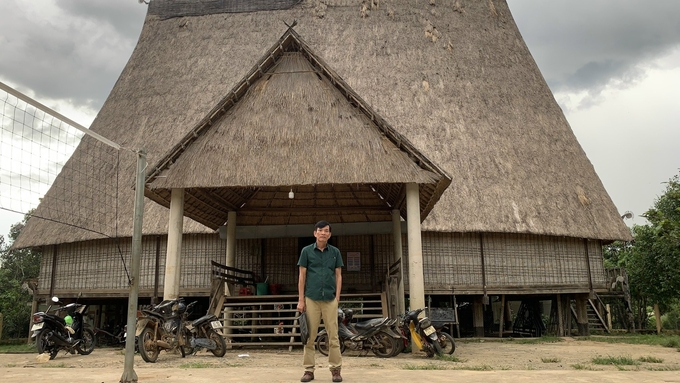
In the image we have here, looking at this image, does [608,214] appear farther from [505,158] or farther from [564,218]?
[505,158]

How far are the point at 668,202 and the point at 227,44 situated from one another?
54.4ft

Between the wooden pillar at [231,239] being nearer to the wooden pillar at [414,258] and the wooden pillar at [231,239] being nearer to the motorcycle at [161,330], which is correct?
the motorcycle at [161,330]

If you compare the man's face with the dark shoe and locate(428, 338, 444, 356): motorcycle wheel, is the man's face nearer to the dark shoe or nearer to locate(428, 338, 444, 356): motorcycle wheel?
the dark shoe

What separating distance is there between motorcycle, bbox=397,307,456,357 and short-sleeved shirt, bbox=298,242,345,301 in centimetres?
274

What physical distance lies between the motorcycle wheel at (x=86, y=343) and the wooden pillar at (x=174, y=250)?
196cm

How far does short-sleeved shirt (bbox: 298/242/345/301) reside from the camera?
5.35 m

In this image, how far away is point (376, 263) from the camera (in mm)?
13320

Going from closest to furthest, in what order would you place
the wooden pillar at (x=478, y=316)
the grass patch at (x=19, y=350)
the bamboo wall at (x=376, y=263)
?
1. the grass patch at (x=19, y=350)
2. the bamboo wall at (x=376, y=263)
3. the wooden pillar at (x=478, y=316)

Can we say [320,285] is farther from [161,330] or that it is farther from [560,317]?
[560,317]

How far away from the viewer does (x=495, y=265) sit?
44.1ft

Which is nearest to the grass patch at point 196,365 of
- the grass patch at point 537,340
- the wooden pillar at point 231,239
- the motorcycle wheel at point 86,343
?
the motorcycle wheel at point 86,343

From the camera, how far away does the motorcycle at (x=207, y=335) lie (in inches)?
313

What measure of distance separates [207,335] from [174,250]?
61.3 inches

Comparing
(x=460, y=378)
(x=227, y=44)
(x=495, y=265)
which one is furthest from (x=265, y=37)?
(x=460, y=378)
